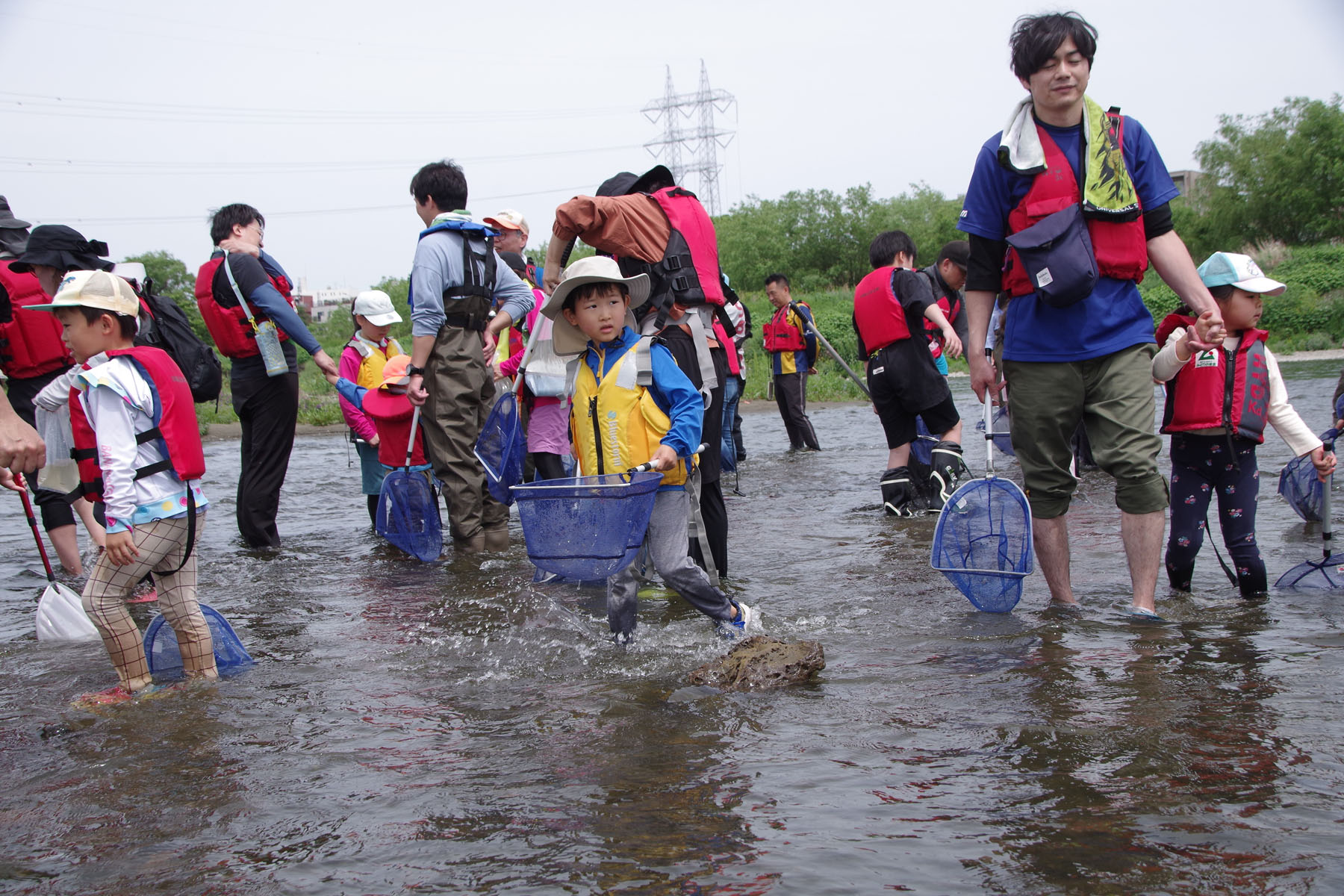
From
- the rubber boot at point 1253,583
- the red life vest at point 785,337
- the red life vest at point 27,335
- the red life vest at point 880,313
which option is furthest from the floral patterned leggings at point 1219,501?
the red life vest at point 785,337

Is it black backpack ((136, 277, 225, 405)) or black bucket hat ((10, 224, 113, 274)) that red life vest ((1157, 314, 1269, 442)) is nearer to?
black backpack ((136, 277, 225, 405))

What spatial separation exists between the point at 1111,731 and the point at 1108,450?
1611mm

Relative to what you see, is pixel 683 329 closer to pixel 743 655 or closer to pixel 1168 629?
pixel 743 655

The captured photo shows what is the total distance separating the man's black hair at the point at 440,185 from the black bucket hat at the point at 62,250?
1879mm

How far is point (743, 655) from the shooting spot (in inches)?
153

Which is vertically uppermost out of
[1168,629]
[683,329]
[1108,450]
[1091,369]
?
[683,329]

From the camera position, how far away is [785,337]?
13797 mm

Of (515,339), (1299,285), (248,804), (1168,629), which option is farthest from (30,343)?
(1299,285)

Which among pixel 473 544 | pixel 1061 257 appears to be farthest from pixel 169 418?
pixel 1061 257

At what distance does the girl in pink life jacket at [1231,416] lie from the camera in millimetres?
4676

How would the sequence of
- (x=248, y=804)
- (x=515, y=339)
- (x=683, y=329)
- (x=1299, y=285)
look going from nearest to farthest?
(x=248, y=804), (x=683, y=329), (x=515, y=339), (x=1299, y=285)

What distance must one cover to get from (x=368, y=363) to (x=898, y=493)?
12.8 ft

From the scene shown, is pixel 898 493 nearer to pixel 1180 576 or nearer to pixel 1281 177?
pixel 1180 576

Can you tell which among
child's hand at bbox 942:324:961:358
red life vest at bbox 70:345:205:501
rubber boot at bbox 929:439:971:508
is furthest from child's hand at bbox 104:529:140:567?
rubber boot at bbox 929:439:971:508
